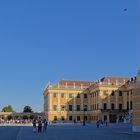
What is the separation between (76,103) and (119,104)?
1378cm

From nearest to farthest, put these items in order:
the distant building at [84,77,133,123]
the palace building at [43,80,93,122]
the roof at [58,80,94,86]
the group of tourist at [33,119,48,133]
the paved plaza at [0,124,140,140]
Answer: the paved plaza at [0,124,140,140]
the group of tourist at [33,119,48,133]
the distant building at [84,77,133,123]
the palace building at [43,80,93,122]
the roof at [58,80,94,86]

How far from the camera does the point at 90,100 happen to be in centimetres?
13250

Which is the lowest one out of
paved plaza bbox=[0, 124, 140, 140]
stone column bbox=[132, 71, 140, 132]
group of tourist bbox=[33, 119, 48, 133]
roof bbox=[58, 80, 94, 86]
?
A: paved plaza bbox=[0, 124, 140, 140]

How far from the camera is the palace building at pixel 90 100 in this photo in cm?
12281

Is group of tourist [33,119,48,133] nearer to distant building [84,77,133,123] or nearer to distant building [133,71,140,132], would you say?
distant building [133,71,140,132]

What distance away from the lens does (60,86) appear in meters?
130

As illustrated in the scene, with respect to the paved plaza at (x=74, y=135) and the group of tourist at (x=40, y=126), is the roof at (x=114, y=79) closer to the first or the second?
the group of tourist at (x=40, y=126)

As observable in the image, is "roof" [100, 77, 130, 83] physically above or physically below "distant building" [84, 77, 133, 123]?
above

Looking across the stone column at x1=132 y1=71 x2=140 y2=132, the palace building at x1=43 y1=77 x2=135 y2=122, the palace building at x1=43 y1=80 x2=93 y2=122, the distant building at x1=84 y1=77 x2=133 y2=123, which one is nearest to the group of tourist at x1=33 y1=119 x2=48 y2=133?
the stone column at x1=132 y1=71 x2=140 y2=132

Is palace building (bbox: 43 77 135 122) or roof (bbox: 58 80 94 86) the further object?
roof (bbox: 58 80 94 86)

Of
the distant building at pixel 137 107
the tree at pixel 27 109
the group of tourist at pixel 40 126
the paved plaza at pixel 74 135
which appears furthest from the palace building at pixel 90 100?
the distant building at pixel 137 107

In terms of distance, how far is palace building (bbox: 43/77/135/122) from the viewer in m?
123

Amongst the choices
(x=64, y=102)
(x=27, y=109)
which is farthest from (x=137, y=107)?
(x=27, y=109)

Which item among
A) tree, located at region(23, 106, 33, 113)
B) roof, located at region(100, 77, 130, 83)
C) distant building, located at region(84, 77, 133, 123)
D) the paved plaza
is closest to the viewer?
the paved plaza
